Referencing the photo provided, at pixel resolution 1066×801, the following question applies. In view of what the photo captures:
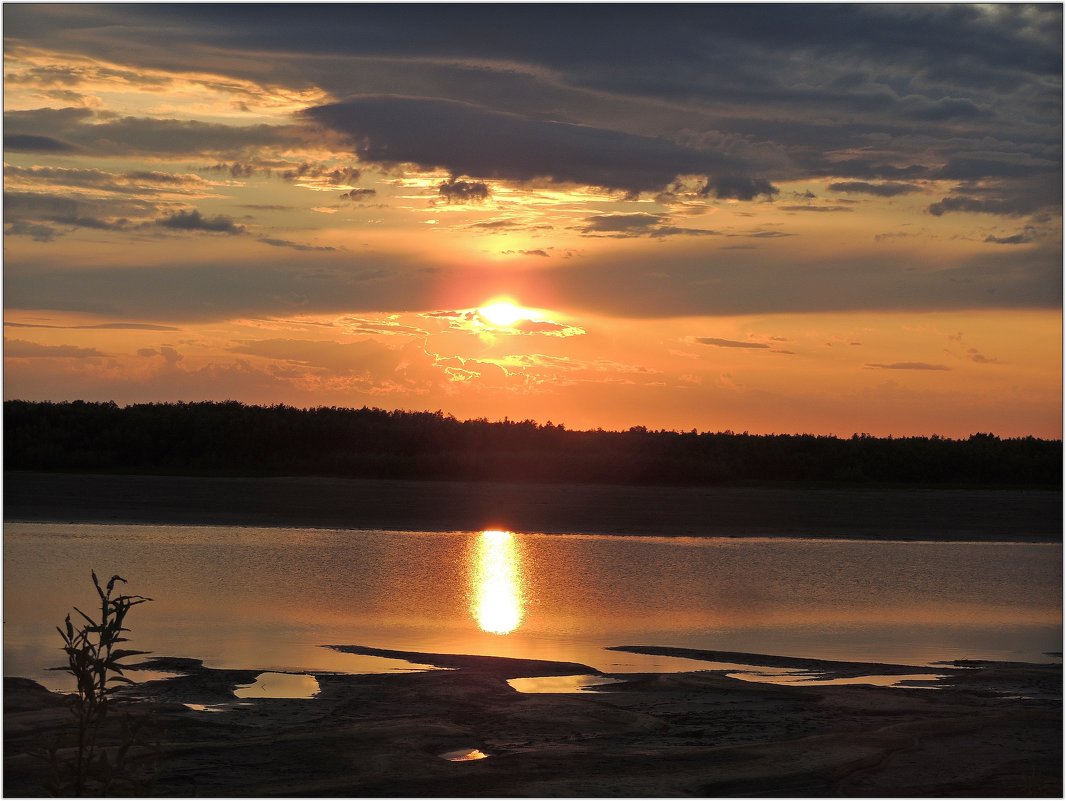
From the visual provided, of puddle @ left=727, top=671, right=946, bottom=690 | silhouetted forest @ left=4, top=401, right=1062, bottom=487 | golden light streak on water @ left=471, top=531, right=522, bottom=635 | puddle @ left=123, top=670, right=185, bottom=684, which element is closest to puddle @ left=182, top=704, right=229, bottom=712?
puddle @ left=123, top=670, right=185, bottom=684

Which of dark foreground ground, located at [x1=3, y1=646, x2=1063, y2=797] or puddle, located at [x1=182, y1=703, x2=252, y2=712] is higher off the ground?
puddle, located at [x1=182, y1=703, x2=252, y2=712]

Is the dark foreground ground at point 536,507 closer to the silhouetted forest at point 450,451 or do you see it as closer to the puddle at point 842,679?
the silhouetted forest at point 450,451

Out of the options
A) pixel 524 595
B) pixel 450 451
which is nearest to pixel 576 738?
pixel 524 595

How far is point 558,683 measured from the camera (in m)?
11.2

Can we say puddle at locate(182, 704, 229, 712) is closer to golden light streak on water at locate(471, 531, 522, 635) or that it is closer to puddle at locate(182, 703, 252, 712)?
puddle at locate(182, 703, 252, 712)

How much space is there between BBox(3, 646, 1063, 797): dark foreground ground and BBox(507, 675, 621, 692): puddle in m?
0.22

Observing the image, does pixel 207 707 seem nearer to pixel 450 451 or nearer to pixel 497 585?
pixel 497 585

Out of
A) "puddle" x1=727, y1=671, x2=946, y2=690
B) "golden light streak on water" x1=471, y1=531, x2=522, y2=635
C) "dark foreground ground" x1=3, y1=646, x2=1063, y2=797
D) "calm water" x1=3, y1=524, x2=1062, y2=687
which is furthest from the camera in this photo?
"golden light streak on water" x1=471, y1=531, x2=522, y2=635

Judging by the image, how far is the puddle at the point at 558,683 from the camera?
35.9ft

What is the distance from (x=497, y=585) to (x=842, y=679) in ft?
23.7

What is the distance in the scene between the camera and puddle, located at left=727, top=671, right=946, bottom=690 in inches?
445

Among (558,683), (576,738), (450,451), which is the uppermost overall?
(450,451)

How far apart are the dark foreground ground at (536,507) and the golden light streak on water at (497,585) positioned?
3482mm

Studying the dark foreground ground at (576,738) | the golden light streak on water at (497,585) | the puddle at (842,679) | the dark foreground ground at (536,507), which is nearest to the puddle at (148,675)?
the dark foreground ground at (576,738)
